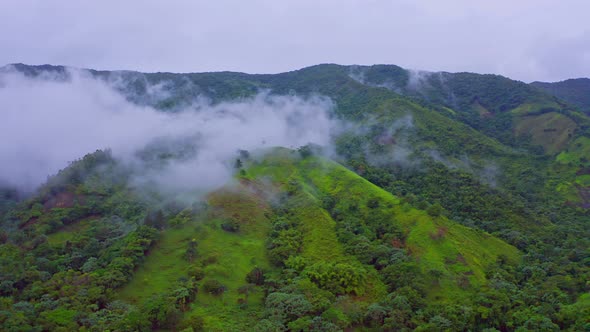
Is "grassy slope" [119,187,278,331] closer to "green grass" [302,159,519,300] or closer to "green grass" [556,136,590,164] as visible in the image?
"green grass" [302,159,519,300]

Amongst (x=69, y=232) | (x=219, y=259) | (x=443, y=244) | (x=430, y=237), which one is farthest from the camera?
(x=69, y=232)

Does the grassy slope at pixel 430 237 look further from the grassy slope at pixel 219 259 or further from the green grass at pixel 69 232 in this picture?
the green grass at pixel 69 232

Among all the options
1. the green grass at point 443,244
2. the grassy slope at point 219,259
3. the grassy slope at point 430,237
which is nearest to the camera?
the grassy slope at point 219,259

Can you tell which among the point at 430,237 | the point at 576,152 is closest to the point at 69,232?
the point at 430,237

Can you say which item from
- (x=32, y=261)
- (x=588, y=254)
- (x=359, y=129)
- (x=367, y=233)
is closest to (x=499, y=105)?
(x=359, y=129)

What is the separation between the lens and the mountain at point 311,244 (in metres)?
58.2

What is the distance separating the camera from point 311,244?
3078 inches

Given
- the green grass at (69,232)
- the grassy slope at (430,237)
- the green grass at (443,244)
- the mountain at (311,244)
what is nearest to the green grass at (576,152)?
the mountain at (311,244)

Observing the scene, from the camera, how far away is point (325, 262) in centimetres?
7062

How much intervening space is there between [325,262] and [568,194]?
75876 millimetres

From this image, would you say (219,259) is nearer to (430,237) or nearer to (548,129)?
(430,237)

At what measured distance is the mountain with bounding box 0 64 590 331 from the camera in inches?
2291

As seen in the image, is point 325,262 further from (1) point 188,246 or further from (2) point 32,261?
(2) point 32,261

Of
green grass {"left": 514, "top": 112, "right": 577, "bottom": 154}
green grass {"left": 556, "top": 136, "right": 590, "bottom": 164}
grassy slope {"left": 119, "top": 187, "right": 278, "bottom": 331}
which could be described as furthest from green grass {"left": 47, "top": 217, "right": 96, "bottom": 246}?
green grass {"left": 514, "top": 112, "right": 577, "bottom": 154}
